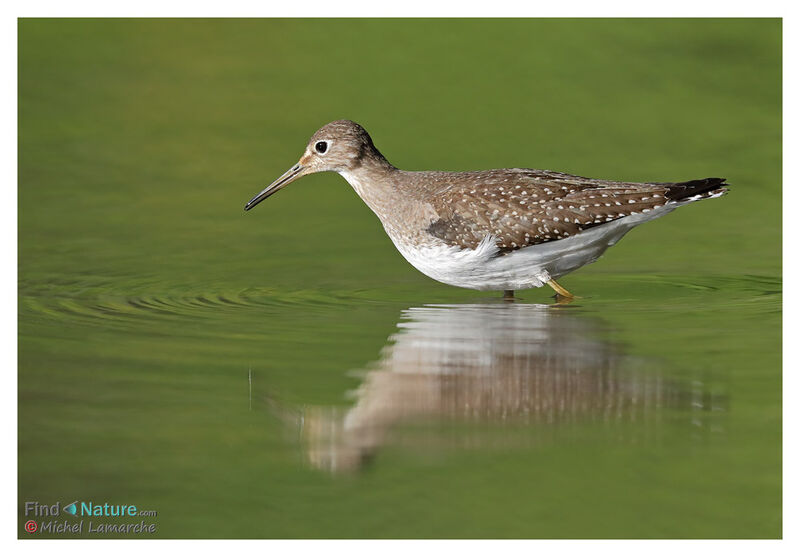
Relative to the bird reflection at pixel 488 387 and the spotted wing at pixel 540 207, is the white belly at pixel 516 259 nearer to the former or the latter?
the spotted wing at pixel 540 207

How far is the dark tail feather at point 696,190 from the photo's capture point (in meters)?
14.0

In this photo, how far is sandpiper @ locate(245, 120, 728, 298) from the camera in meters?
14.0

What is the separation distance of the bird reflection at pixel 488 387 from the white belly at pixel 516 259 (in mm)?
1526

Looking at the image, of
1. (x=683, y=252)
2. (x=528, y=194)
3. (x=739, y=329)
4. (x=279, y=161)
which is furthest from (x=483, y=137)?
(x=739, y=329)

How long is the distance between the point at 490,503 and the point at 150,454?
2526mm

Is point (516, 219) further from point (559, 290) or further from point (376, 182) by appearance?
point (376, 182)

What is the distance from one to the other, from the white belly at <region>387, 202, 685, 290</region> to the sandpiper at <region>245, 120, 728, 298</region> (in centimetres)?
1

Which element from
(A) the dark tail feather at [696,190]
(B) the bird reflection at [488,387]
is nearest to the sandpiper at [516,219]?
(A) the dark tail feather at [696,190]

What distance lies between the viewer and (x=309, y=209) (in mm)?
19578

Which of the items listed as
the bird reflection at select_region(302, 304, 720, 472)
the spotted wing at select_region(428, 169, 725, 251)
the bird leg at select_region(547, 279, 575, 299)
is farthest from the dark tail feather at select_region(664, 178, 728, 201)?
the bird reflection at select_region(302, 304, 720, 472)

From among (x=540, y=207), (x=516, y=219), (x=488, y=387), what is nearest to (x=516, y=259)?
(x=516, y=219)

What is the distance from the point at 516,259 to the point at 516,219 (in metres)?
0.44

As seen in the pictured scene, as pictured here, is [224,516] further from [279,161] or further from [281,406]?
[279,161]

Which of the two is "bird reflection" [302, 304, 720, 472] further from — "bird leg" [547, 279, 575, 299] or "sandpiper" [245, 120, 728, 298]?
"bird leg" [547, 279, 575, 299]
